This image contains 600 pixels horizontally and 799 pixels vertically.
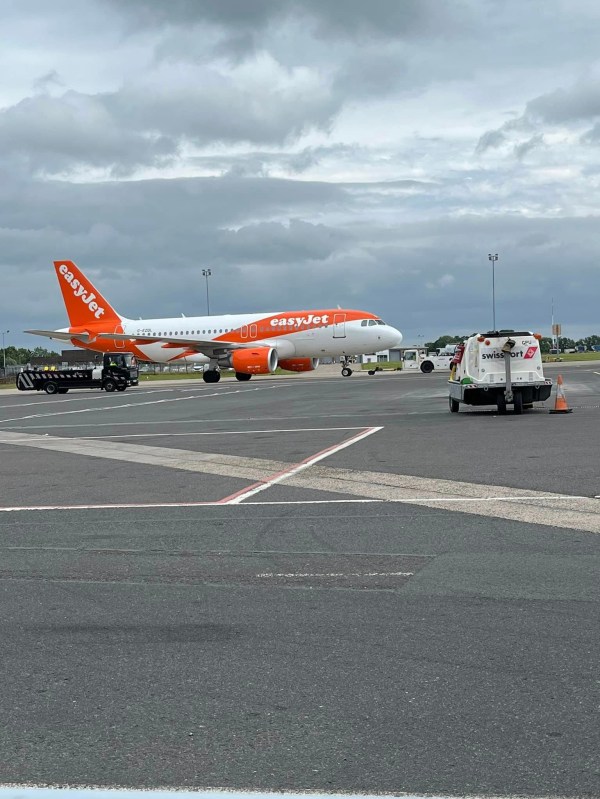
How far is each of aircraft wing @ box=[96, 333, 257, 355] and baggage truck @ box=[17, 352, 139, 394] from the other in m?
2.87

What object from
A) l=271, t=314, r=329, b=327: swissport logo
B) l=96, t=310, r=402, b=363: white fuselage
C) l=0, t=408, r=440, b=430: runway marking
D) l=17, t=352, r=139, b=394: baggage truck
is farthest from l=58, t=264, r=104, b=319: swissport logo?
l=0, t=408, r=440, b=430: runway marking

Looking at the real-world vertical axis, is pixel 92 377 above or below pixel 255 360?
below

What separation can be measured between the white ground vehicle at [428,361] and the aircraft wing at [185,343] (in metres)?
18.2

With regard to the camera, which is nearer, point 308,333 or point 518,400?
point 518,400

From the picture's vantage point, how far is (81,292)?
193ft

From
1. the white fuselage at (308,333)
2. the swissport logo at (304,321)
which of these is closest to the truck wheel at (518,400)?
the white fuselage at (308,333)

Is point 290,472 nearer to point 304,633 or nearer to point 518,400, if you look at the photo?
point 304,633

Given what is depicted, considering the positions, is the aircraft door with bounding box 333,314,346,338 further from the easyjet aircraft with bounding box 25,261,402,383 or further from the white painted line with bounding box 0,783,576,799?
the white painted line with bounding box 0,783,576,799

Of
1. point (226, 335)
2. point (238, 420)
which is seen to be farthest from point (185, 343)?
point (238, 420)

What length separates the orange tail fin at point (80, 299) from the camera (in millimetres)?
58344

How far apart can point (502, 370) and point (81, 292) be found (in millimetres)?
40593

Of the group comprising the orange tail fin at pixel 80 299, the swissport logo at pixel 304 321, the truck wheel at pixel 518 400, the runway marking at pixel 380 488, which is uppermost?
the orange tail fin at pixel 80 299

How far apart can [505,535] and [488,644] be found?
331 centimetres

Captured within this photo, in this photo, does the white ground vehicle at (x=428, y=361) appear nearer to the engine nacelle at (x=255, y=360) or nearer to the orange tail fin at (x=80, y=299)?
the engine nacelle at (x=255, y=360)
